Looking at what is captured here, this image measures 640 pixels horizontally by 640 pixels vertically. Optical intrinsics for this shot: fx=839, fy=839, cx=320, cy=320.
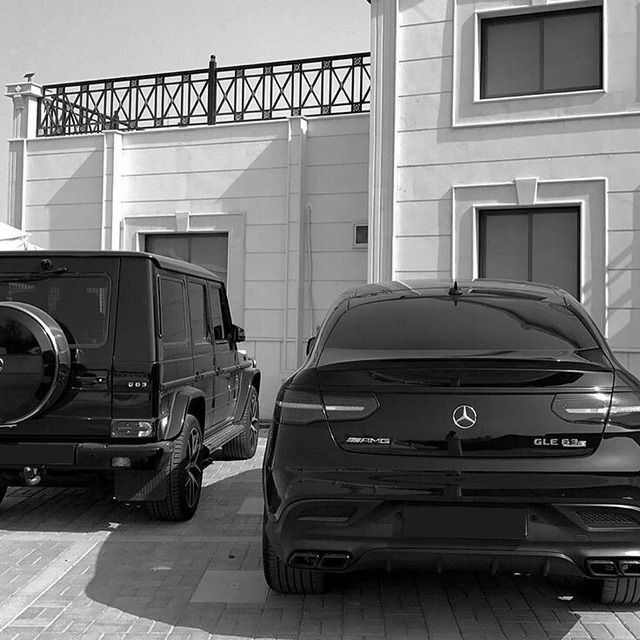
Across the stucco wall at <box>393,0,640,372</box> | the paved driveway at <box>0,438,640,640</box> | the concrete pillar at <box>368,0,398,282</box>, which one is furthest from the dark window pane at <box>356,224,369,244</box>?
the paved driveway at <box>0,438,640,640</box>

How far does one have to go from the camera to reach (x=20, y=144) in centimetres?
1367

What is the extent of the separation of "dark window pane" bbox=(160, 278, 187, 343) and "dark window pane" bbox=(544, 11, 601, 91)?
6264 millimetres

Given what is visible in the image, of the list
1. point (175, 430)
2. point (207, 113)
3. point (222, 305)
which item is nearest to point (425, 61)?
point (207, 113)

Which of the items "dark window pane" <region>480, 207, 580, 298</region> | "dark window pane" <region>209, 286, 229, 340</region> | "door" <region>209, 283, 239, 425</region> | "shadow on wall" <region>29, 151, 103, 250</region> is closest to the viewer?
"door" <region>209, 283, 239, 425</region>

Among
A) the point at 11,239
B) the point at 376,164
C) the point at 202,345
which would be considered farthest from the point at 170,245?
the point at 202,345

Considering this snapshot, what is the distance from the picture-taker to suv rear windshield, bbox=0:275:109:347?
5.62m

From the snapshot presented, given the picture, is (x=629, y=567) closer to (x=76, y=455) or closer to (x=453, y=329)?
(x=453, y=329)

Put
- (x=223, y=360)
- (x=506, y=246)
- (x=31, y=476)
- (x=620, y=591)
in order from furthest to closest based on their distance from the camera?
(x=506, y=246), (x=223, y=360), (x=31, y=476), (x=620, y=591)

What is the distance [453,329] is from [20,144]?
11303 mm

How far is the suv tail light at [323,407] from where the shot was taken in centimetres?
377

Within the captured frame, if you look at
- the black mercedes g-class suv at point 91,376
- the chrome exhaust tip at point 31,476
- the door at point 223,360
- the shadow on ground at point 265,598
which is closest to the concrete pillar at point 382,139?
the door at point 223,360

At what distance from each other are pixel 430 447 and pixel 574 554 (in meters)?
0.75

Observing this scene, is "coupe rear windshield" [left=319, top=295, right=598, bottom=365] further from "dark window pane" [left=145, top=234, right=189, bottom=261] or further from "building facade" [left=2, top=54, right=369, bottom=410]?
"dark window pane" [left=145, top=234, right=189, bottom=261]

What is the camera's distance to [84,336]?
562 cm
